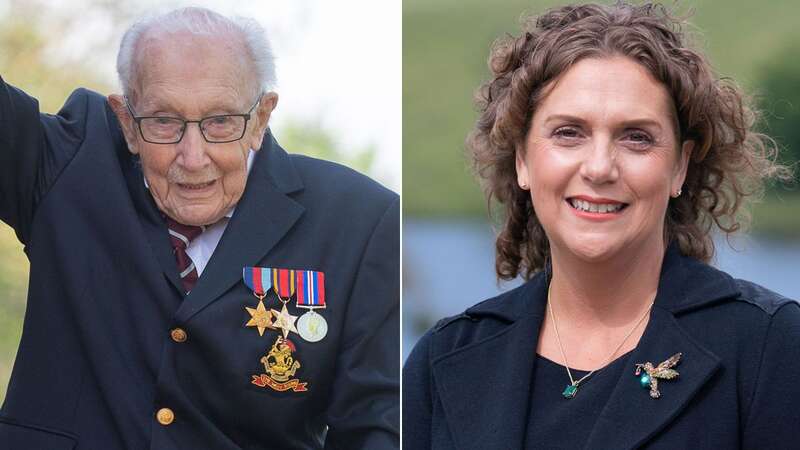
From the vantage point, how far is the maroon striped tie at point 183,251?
6.77ft

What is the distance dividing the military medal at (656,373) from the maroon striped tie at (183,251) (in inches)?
33.3

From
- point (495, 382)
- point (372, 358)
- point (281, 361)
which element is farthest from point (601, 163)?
point (281, 361)

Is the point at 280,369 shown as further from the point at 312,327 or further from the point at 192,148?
the point at 192,148

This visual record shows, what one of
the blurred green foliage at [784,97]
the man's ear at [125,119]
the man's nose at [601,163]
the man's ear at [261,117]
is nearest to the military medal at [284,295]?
the man's ear at [261,117]

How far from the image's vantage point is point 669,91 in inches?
78.9

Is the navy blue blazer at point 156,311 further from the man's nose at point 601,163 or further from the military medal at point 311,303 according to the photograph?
the man's nose at point 601,163

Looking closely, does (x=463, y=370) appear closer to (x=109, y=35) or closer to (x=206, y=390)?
(x=206, y=390)

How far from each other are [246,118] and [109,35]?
294 mm

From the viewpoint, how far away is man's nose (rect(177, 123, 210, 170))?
80.7 inches

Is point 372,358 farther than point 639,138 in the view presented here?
Yes

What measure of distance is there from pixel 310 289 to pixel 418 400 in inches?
12.5

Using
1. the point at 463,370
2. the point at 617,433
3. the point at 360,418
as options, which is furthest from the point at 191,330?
the point at 617,433

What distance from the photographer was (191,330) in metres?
2.05

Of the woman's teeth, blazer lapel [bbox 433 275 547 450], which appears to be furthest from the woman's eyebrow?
blazer lapel [bbox 433 275 547 450]
